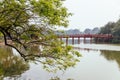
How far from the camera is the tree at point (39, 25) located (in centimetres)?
703

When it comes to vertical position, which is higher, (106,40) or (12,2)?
(12,2)

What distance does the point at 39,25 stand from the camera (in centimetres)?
787

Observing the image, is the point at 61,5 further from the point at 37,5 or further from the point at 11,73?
the point at 11,73

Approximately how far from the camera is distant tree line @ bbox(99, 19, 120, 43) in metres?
78.6

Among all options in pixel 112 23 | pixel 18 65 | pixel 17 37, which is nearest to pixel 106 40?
pixel 112 23

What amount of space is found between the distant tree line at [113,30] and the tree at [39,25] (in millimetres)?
71330

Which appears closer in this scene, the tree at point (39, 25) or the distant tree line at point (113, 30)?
the tree at point (39, 25)

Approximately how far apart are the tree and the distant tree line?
71330mm

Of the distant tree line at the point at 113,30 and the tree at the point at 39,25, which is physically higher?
the tree at the point at 39,25

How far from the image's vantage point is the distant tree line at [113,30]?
7862 centimetres

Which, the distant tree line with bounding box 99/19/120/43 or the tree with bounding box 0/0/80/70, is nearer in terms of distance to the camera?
the tree with bounding box 0/0/80/70

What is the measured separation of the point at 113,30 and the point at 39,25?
75.4 m

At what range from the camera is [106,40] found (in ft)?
288

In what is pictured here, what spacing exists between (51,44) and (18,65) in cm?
1618
